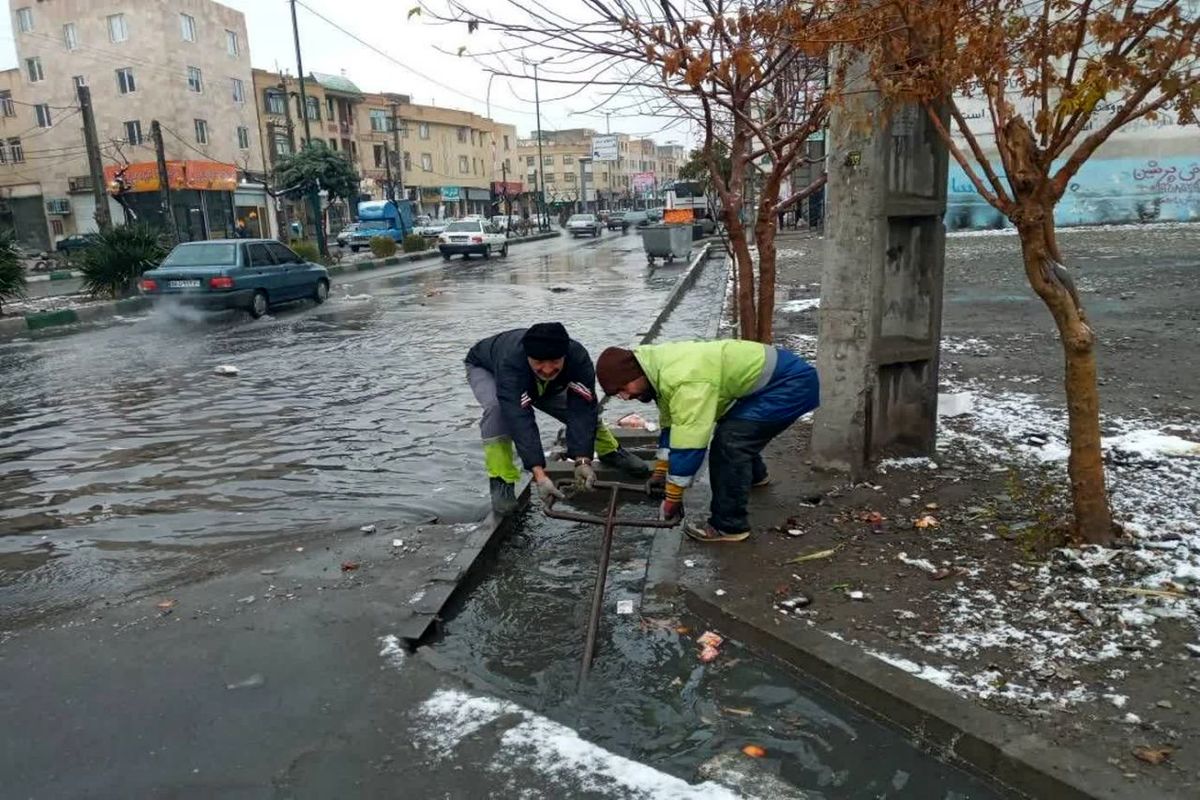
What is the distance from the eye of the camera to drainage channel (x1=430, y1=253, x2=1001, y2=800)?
108 inches

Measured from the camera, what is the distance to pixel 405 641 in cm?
362

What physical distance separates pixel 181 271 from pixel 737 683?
14.5m

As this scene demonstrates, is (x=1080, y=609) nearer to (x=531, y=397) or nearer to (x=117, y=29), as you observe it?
(x=531, y=397)

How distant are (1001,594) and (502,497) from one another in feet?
8.76

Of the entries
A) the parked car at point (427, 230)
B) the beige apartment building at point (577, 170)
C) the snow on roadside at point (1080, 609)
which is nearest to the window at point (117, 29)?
the parked car at point (427, 230)

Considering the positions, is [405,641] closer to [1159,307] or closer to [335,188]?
[1159,307]

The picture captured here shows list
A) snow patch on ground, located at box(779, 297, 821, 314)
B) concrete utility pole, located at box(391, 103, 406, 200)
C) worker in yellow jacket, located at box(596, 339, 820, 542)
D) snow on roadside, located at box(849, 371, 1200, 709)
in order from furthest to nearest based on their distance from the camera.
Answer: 1. concrete utility pole, located at box(391, 103, 406, 200)
2. snow patch on ground, located at box(779, 297, 821, 314)
3. worker in yellow jacket, located at box(596, 339, 820, 542)
4. snow on roadside, located at box(849, 371, 1200, 709)

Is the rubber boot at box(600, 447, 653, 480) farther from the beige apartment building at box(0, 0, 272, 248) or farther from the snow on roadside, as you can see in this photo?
the beige apartment building at box(0, 0, 272, 248)

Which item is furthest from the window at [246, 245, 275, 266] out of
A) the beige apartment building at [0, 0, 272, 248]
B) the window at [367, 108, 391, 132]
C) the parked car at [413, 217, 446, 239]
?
the window at [367, 108, 391, 132]

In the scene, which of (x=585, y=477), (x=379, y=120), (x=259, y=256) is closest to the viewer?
(x=585, y=477)

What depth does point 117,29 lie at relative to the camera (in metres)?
43.6

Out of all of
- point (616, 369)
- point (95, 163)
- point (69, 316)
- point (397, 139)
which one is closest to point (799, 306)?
point (616, 369)

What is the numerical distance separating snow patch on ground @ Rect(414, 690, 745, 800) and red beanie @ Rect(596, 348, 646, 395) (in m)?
1.49

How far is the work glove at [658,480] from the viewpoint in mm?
4691
